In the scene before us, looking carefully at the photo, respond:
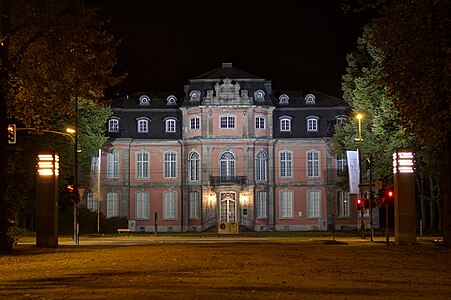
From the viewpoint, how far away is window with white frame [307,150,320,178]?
87.0 meters

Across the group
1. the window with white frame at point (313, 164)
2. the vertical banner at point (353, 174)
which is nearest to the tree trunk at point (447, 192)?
the vertical banner at point (353, 174)

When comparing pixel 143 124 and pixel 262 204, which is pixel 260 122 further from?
pixel 143 124

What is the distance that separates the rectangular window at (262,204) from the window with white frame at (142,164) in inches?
440

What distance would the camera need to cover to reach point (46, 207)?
40906mm

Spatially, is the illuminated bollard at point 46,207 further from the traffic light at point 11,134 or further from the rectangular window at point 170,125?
the rectangular window at point 170,125

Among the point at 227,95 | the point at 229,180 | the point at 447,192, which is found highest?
the point at 227,95

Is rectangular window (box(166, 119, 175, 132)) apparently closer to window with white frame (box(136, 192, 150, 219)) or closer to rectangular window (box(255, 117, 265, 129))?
window with white frame (box(136, 192, 150, 219))

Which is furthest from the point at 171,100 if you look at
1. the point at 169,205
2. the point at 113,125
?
the point at 169,205

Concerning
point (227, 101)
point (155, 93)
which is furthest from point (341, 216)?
point (155, 93)

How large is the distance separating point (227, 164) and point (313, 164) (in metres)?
8.70

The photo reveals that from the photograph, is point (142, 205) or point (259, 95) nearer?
point (259, 95)

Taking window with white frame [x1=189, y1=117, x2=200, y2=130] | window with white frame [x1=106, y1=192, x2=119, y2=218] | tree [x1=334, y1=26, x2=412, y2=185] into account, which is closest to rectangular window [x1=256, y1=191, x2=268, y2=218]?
window with white frame [x1=189, y1=117, x2=200, y2=130]

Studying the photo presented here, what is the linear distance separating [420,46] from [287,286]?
16.7 meters

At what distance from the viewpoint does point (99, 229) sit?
7119 centimetres
